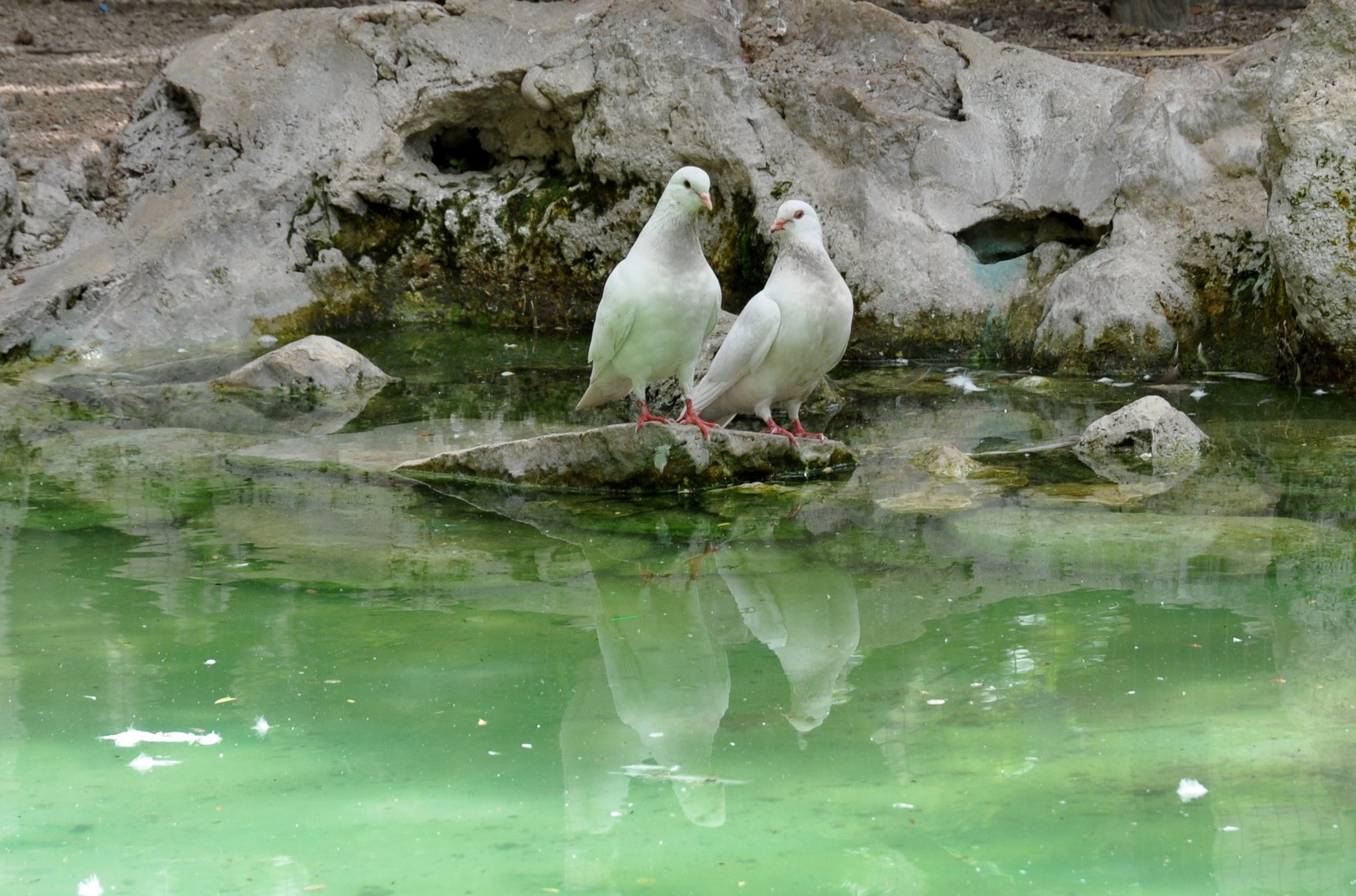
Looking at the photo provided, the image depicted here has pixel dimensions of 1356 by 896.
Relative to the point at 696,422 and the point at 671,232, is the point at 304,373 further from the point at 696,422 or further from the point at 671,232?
the point at 671,232

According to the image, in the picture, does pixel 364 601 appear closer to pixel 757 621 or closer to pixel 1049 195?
pixel 757 621

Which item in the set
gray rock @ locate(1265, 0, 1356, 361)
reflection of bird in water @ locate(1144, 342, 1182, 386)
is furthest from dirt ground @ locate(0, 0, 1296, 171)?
reflection of bird in water @ locate(1144, 342, 1182, 386)

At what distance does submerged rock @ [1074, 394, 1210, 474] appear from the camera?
19.9ft

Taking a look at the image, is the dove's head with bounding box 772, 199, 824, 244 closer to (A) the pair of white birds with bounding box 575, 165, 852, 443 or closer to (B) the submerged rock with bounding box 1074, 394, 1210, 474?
(A) the pair of white birds with bounding box 575, 165, 852, 443

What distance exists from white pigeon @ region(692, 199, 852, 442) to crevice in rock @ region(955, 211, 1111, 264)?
267cm

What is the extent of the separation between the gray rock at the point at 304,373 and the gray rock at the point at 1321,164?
15.6 ft

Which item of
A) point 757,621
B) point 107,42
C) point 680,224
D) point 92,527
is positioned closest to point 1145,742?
point 757,621

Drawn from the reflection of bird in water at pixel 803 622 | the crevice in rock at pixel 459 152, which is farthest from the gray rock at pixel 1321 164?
the crevice in rock at pixel 459 152

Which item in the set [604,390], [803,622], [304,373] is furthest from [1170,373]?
[304,373]

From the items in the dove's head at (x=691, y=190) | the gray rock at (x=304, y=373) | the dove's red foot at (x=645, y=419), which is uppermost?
the dove's head at (x=691, y=190)

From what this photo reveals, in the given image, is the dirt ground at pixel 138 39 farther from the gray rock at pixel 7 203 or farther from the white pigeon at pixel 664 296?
the white pigeon at pixel 664 296

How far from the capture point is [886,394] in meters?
7.54

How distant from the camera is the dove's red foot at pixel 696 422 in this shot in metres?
5.80

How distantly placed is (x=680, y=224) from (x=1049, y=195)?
3.69 m
